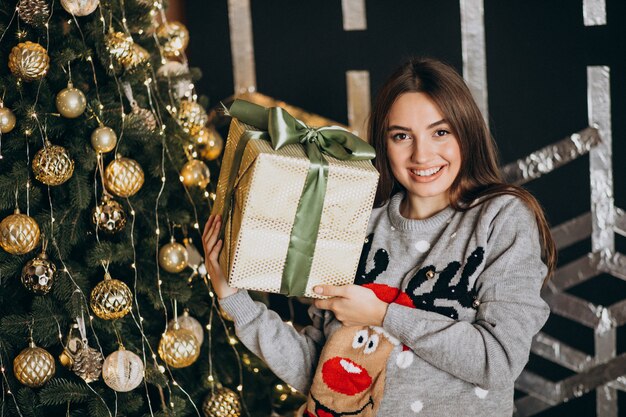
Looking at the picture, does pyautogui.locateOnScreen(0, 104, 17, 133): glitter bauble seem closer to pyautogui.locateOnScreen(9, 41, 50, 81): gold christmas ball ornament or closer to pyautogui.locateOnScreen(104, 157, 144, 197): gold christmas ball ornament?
pyautogui.locateOnScreen(9, 41, 50, 81): gold christmas ball ornament

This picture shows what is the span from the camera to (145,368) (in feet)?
6.61

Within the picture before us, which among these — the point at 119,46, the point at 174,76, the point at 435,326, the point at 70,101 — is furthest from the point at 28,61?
the point at 435,326

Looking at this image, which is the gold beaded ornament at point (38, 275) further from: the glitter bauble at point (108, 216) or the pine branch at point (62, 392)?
the pine branch at point (62, 392)

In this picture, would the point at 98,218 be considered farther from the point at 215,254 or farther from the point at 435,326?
the point at 435,326

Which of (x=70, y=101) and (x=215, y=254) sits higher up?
(x=70, y=101)

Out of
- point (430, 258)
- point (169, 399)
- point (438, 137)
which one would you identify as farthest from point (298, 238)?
point (169, 399)

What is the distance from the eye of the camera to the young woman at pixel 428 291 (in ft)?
5.34

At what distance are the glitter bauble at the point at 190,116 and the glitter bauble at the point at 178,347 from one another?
2.09 feet

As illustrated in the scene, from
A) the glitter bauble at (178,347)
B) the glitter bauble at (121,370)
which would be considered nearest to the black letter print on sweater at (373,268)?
the glitter bauble at (178,347)

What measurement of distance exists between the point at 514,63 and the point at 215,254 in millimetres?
1379

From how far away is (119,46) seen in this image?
75.2 inches

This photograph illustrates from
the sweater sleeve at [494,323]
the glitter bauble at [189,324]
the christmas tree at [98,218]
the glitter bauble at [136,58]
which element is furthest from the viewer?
the glitter bauble at [189,324]

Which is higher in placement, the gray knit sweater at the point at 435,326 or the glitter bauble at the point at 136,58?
the glitter bauble at the point at 136,58

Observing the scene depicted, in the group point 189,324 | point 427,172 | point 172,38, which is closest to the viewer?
point 427,172
